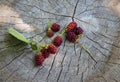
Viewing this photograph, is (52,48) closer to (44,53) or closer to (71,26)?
(44,53)

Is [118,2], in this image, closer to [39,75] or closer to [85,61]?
[85,61]

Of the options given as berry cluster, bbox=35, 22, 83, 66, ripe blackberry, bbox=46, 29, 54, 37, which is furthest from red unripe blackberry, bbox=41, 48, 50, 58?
ripe blackberry, bbox=46, 29, 54, 37

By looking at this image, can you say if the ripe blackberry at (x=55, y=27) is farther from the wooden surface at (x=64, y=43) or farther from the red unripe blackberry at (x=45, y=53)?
the red unripe blackberry at (x=45, y=53)

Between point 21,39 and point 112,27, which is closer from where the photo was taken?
point 21,39

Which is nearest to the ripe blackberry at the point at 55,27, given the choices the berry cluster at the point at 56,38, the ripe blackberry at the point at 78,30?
the berry cluster at the point at 56,38

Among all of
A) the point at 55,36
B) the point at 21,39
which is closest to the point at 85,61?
the point at 55,36

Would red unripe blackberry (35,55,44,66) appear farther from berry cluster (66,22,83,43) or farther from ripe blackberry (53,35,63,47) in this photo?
berry cluster (66,22,83,43)

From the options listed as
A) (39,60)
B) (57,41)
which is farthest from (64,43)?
(39,60)
